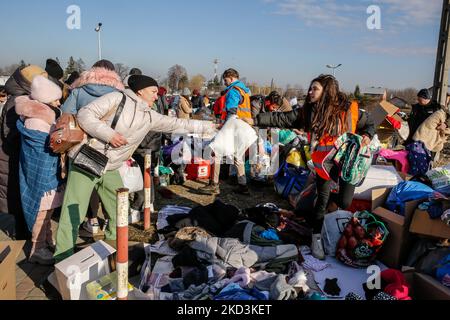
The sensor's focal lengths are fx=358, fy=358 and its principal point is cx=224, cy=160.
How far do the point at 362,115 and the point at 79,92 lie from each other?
307cm

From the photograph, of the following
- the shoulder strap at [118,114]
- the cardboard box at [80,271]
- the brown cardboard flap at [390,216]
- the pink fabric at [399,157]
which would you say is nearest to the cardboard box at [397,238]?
the brown cardboard flap at [390,216]

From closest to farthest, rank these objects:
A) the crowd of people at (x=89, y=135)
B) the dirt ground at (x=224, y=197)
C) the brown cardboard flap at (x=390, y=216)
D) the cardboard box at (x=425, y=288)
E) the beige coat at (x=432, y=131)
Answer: the cardboard box at (x=425, y=288) → the crowd of people at (x=89, y=135) → the brown cardboard flap at (x=390, y=216) → the dirt ground at (x=224, y=197) → the beige coat at (x=432, y=131)

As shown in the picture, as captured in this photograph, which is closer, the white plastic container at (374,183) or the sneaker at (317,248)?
the sneaker at (317,248)

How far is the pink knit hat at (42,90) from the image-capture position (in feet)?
11.2

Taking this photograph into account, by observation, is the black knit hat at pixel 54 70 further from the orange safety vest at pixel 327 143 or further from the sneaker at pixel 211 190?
the orange safety vest at pixel 327 143

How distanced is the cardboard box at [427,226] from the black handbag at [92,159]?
3028 mm

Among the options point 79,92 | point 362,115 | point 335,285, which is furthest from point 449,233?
point 79,92

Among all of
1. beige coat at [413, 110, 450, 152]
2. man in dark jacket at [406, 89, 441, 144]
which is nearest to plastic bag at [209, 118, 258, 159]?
beige coat at [413, 110, 450, 152]

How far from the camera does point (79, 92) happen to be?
3576mm

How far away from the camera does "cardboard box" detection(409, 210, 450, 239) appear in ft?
10.9

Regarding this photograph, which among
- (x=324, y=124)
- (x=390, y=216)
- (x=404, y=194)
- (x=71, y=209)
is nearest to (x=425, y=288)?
(x=390, y=216)

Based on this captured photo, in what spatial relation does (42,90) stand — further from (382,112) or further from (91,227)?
(382,112)
